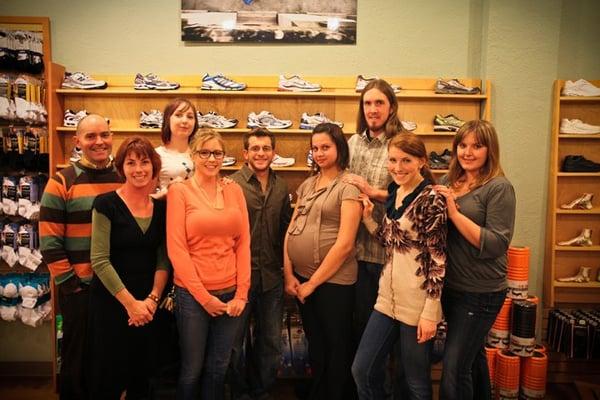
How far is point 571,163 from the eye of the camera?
3824 mm

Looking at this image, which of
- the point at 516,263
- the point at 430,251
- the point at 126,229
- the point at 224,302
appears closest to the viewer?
the point at 430,251

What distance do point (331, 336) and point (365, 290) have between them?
355 mm

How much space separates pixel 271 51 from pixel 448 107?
165 cm

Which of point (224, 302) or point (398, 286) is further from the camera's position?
point (224, 302)

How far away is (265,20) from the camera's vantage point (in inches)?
156

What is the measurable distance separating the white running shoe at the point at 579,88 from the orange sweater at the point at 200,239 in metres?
3.15

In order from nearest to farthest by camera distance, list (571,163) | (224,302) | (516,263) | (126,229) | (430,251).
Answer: (430,251) → (126,229) → (224,302) → (516,263) → (571,163)

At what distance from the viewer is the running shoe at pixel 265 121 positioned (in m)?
3.83

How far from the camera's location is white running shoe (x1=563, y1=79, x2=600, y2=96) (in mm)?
3832

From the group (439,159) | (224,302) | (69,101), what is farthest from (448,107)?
(69,101)

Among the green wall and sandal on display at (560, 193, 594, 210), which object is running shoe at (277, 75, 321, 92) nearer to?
the green wall

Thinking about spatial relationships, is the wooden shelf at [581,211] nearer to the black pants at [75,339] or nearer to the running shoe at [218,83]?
the running shoe at [218,83]

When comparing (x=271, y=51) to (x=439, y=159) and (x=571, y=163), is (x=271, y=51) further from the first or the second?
(x=571, y=163)

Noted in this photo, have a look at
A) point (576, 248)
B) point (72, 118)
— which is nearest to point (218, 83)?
point (72, 118)
